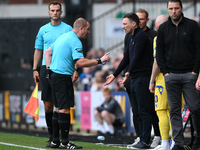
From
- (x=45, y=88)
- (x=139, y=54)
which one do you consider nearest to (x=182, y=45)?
(x=139, y=54)

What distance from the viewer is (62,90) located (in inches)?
343

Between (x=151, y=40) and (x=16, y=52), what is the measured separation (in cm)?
1310

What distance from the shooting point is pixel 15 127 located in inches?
674

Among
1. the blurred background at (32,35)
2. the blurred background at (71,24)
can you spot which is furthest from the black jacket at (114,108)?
the blurred background at (32,35)

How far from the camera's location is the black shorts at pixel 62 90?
870cm

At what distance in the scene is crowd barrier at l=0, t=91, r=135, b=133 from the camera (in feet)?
47.3

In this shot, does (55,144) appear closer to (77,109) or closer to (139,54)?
(139,54)

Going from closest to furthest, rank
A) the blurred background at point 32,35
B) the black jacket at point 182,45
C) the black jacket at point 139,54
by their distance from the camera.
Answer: the black jacket at point 182,45, the black jacket at point 139,54, the blurred background at point 32,35

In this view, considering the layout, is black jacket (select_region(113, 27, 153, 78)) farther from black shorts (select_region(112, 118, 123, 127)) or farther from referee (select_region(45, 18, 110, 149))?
black shorts (select_region(112, 118, 123, 127))

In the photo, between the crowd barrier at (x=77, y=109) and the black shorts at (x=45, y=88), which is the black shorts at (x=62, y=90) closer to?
the black shorts at (x=45, y=88)

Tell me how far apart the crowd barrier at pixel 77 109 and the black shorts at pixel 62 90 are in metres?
5.58

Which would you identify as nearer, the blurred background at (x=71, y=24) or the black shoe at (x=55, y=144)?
the black shoe at (x=55, y=144)

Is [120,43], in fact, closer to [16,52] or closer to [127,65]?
[16,52]

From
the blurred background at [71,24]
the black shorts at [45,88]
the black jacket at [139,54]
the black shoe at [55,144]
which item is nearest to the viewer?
the black shoe at [55,144]
